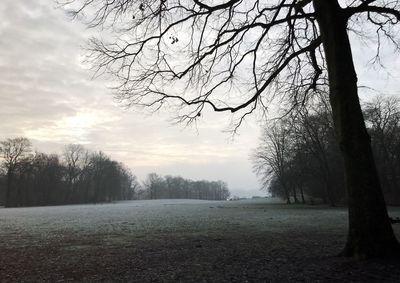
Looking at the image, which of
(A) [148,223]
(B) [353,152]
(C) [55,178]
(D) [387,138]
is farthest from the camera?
(C) [55,178]

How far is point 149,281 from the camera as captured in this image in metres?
7.51

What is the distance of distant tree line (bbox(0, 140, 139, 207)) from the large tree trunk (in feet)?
320

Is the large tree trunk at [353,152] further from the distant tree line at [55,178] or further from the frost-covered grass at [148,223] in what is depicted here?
the distant tree line at [55,178]

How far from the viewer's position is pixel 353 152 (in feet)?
30.0

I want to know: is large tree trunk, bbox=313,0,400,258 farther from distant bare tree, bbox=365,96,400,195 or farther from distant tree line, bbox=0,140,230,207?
distant tree line, bbox=0,140,230,207

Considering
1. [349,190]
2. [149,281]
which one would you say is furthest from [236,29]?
[149,281]

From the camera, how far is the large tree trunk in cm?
876

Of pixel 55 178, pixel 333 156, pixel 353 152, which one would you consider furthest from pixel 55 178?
pixel 353 152

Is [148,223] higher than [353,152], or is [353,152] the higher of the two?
[353,152]

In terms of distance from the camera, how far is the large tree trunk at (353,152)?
28.7 ft

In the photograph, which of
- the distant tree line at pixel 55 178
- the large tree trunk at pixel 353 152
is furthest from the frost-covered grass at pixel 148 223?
the distant tree line at pixel 55 178

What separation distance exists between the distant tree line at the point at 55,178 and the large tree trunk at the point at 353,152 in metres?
97.4

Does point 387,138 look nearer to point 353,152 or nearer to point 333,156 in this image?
point 333,156

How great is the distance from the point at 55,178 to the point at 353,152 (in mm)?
112826
